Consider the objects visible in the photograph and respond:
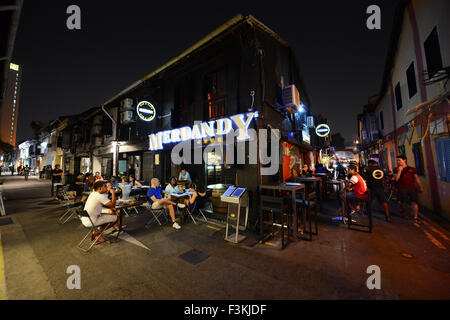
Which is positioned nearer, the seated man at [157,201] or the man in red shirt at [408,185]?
the man in red shirt at [408,185]

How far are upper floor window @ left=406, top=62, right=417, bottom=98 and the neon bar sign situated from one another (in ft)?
30.3

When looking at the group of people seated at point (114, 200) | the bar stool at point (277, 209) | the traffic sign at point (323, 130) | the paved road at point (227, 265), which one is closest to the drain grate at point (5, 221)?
the paved road at point (227, 265)

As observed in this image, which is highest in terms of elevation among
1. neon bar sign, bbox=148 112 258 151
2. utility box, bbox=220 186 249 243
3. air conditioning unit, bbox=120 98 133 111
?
air conditioning unit, bbox=120 98 133 111

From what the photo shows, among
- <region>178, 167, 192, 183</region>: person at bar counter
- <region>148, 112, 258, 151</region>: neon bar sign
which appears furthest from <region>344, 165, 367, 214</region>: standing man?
<region>178, 167, 192, 183</region>: person at bar counter

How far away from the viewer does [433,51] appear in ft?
22.5

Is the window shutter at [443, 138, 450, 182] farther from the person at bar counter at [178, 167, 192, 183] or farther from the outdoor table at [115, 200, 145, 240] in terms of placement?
the outdoor table at [115, 200, 145, 240]

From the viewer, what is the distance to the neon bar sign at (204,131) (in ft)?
20.4

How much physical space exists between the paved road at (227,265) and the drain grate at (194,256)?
12 cm

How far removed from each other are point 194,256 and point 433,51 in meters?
12.0

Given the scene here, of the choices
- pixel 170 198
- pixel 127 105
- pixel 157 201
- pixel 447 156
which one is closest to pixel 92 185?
pixel 157 201

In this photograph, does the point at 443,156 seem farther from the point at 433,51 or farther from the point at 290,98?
the point at 290,98

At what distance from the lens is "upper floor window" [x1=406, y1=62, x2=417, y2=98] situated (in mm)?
8545

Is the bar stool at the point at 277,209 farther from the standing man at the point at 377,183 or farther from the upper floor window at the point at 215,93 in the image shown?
the upper floor window at the point at 215,93
